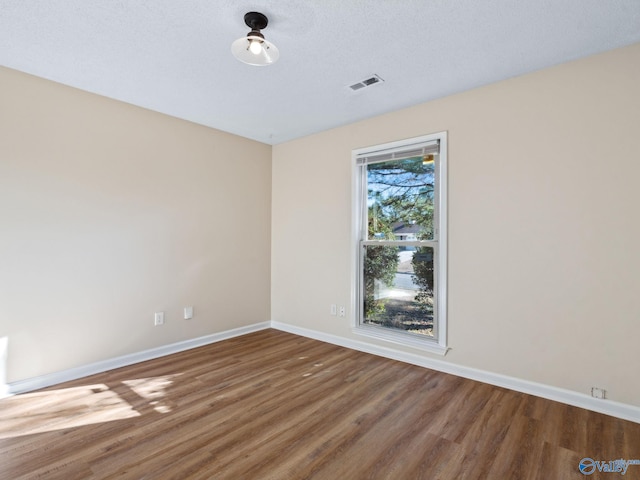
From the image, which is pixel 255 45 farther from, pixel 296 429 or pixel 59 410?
pixel 59 410

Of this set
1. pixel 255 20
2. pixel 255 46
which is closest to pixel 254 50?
pixel 255 46

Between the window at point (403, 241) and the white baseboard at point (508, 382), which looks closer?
the white baseboard at point (508, 382)

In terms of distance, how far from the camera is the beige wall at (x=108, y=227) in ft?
8.66

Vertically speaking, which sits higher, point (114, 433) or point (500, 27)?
point (500, 27)

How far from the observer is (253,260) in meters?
4.45

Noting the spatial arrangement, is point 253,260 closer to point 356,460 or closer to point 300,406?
point 300,406

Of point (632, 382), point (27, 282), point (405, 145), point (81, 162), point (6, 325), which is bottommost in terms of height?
point (632, 382)

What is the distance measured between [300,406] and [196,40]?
2744mm

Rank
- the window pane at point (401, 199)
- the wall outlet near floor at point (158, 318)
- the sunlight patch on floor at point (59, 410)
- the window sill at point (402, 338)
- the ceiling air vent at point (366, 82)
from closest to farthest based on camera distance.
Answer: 1. the sunlight patch on floor at point (59, 410)
2. the ceiling air vent at point (366, 82)
3. the window sill at point (402, 338)
4. the window pane at point (401, 199)
5. the wall outlet near floor at point (158, 318)

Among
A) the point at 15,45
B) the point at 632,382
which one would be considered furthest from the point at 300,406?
the point at 15,45

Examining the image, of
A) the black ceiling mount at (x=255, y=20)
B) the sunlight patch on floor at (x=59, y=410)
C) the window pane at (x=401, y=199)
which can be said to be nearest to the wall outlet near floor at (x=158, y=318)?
the sunlight patch on floor at (x=59, y=410)

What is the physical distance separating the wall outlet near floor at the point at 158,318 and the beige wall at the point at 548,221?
3.01 meters

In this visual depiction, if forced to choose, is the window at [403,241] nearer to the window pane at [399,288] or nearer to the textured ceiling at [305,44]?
the window pane at [399,288]

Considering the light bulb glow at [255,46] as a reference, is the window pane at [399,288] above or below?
below
